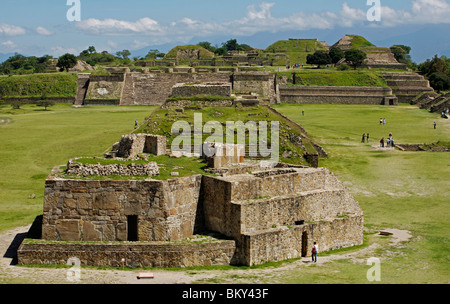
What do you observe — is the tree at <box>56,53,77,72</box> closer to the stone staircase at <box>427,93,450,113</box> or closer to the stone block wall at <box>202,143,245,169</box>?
the stone staircase at <box>427,93,450,113</box>

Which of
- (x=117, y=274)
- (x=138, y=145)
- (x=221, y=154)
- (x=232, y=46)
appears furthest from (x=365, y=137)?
(x=232, y=46)

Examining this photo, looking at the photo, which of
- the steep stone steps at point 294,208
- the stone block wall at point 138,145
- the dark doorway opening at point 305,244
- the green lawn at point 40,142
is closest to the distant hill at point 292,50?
the green lawn at point 40,142

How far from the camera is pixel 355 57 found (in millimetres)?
94500

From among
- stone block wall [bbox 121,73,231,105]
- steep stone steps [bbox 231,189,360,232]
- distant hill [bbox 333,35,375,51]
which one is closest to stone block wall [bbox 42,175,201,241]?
steep stone steps [bbox 231,189,360,232]

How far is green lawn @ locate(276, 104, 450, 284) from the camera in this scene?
19.8 metres

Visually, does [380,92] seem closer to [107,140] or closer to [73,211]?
[107,140]

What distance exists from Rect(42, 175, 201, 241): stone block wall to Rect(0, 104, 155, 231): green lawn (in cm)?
422

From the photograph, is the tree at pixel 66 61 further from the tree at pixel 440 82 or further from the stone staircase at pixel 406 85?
the tree at pixel 440 82

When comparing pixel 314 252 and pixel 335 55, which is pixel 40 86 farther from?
pixel 314 252

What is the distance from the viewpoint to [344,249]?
75.2 feet

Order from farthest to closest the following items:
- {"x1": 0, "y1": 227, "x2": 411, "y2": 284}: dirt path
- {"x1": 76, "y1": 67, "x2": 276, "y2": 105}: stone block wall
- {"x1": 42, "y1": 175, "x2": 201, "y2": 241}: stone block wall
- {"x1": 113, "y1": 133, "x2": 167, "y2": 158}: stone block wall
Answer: {"x1": 76, "y1": 67, "x2": 276, "y2": 105}: stone block wall, {"x1": 113, "y1": 133, "x2": 167, "y2": 158}: stone block wall, {"x1": 42, "y1": 175, "x2": 201, "y2": 241}: stone block wall, {"x1": 0, "y1": 227, "x2": 411, "y2": 284}: dirt path

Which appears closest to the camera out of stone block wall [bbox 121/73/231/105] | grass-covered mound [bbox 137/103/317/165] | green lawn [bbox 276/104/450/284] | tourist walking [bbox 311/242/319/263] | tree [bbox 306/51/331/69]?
green lawn [bbox 276/104/450/284]

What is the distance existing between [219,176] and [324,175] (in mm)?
4290

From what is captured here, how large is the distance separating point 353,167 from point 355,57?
58.9m
